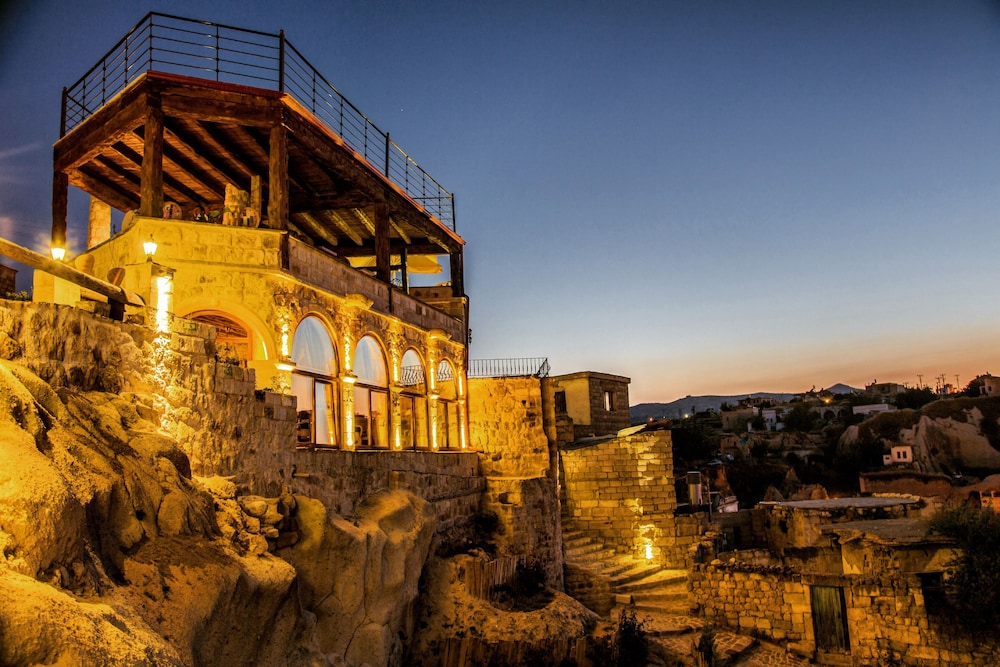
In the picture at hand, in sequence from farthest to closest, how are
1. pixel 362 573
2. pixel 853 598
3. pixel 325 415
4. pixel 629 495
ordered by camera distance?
pixel 629 495 < pixel 853 598 < pixel 325 415 < pixel 362 573

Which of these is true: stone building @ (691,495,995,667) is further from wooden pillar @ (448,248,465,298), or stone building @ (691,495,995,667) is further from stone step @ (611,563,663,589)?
wooden pillar @ (448,248,465,298)

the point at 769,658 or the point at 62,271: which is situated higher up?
the point at 62,271

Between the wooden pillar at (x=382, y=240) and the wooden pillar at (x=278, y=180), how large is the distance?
4.14m

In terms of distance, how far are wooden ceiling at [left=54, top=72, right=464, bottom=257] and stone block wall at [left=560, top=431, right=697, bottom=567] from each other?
9465 millimetres

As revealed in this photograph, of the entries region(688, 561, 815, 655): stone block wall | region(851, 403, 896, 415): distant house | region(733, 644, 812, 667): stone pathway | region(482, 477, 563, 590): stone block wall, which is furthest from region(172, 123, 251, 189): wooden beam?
region(851, 403, 896, 415): distant house

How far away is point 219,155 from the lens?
17.5 m

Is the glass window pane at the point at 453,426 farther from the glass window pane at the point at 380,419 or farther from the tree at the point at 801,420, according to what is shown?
the tree at the point at 801,420

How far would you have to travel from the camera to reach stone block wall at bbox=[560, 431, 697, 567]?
78.1ft

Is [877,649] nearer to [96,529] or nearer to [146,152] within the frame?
[96,529]

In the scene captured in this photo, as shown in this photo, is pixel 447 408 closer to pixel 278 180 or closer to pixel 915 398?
pixel 278 180

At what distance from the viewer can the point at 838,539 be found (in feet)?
63.6

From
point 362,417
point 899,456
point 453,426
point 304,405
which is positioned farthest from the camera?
point 899,456

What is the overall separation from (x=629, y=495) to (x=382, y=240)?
11843mm

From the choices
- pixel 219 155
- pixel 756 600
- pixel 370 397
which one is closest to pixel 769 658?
pixel 756 600
